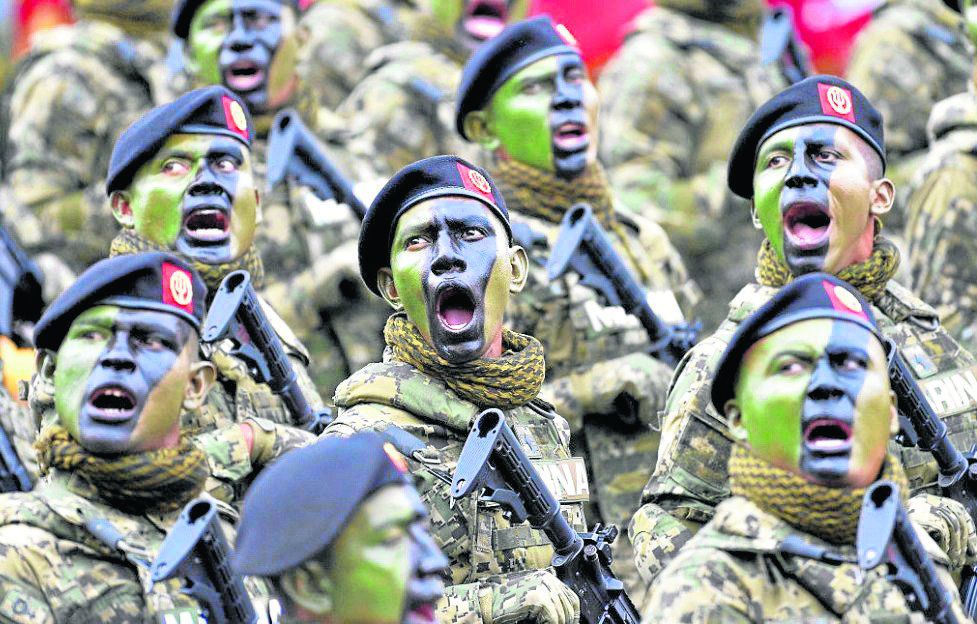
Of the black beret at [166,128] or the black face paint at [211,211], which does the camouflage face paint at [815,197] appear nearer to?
the black face paint at [211,211]

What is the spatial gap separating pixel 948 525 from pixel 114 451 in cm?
295

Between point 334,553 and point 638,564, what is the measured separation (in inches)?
109

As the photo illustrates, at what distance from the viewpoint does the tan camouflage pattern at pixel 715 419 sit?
1142 cm

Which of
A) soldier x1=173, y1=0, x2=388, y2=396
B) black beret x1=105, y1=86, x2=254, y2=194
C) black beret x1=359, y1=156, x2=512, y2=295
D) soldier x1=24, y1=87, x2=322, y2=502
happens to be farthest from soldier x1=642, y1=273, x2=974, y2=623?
soldier x1=173, y1=0, x2=388, y2=396

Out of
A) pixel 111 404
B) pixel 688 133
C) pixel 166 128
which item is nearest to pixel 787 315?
pixel 111 404

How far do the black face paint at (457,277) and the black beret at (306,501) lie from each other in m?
2.40

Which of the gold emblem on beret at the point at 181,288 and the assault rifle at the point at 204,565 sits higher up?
the gold emblem on beret at the point at 181,288

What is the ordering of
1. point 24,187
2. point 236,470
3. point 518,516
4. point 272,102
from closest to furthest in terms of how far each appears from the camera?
1. point 518,516
2. point 236,470
3. point 272,102
4. point 24,187

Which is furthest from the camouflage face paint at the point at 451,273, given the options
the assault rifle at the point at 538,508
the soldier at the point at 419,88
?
the soldier at the point at 419,88

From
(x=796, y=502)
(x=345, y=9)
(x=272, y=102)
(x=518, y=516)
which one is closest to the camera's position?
(x=796, y=502)

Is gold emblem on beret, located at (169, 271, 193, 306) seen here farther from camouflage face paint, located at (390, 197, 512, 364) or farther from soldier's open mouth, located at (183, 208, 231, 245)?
soldier's open mouth, located at (183, 208, 231, 245)

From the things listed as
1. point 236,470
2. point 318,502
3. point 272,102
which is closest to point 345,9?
point 272,102

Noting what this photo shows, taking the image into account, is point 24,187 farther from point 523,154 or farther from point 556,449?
point 556,449

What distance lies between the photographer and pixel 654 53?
18.1 metres
